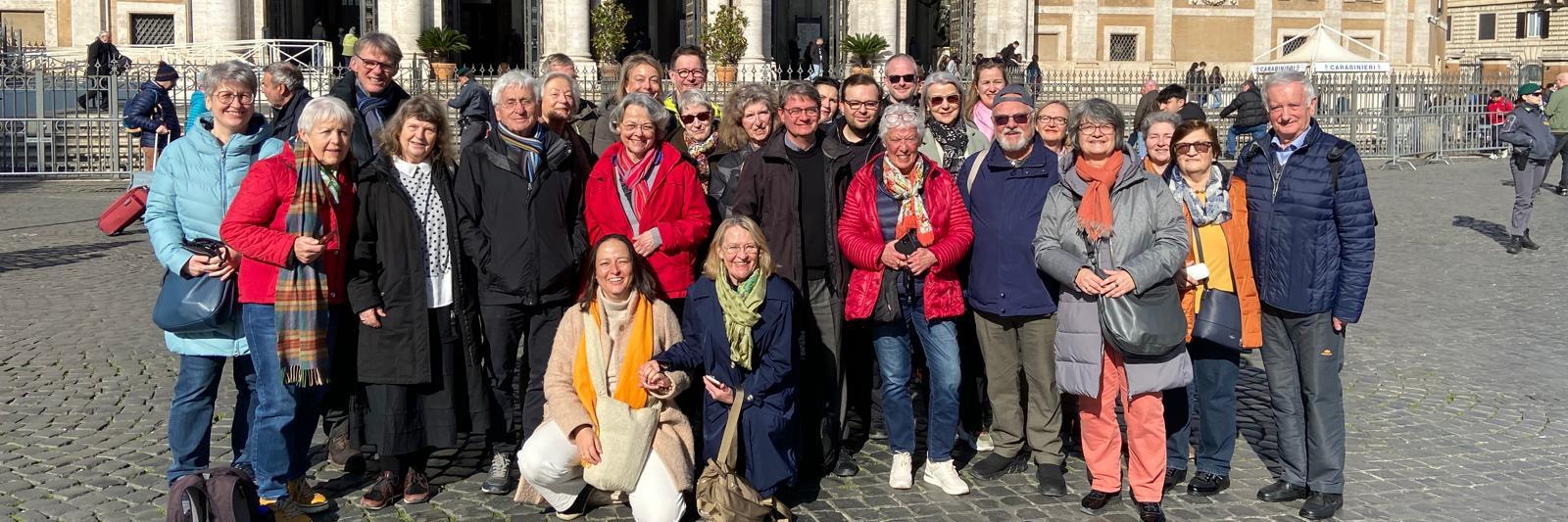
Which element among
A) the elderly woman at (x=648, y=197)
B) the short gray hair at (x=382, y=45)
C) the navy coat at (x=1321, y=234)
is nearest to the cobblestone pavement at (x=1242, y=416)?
the navy coat at (x=1321, y=234)

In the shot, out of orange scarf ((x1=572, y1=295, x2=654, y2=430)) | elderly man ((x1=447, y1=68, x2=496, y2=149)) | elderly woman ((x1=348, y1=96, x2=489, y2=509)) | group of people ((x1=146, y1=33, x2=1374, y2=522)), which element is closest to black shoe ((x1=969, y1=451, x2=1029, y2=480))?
group of people ((x1=146, y1=33, x2=1374, y2=522))

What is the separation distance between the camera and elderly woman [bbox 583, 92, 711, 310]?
6051 millimetres

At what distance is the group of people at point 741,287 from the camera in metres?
5.43

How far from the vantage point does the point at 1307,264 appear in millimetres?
5492

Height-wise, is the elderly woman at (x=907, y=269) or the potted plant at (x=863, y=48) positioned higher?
the potted plant at (x=863, y=48)

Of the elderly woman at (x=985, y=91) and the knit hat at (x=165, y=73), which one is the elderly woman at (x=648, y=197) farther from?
the knit hat at (x=165, y=73)

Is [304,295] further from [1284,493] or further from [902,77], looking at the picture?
[1284,493]

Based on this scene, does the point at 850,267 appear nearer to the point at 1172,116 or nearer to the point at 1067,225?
the point at 1067,225

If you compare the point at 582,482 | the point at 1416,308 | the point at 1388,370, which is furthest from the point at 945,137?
the point at 1416,308

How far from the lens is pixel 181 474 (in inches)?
220

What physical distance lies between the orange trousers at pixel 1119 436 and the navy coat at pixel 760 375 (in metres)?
1.21

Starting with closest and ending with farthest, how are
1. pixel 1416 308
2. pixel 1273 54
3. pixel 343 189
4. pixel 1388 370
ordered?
pixel 343 189
pixel 1388 370
pixel 1416 308
pixel 1273 54

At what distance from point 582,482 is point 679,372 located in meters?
0.58

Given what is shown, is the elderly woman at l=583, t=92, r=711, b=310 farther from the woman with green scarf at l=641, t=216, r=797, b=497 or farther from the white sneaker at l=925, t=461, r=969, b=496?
the white sneaker at l=925, t=461, r=969, b=496
